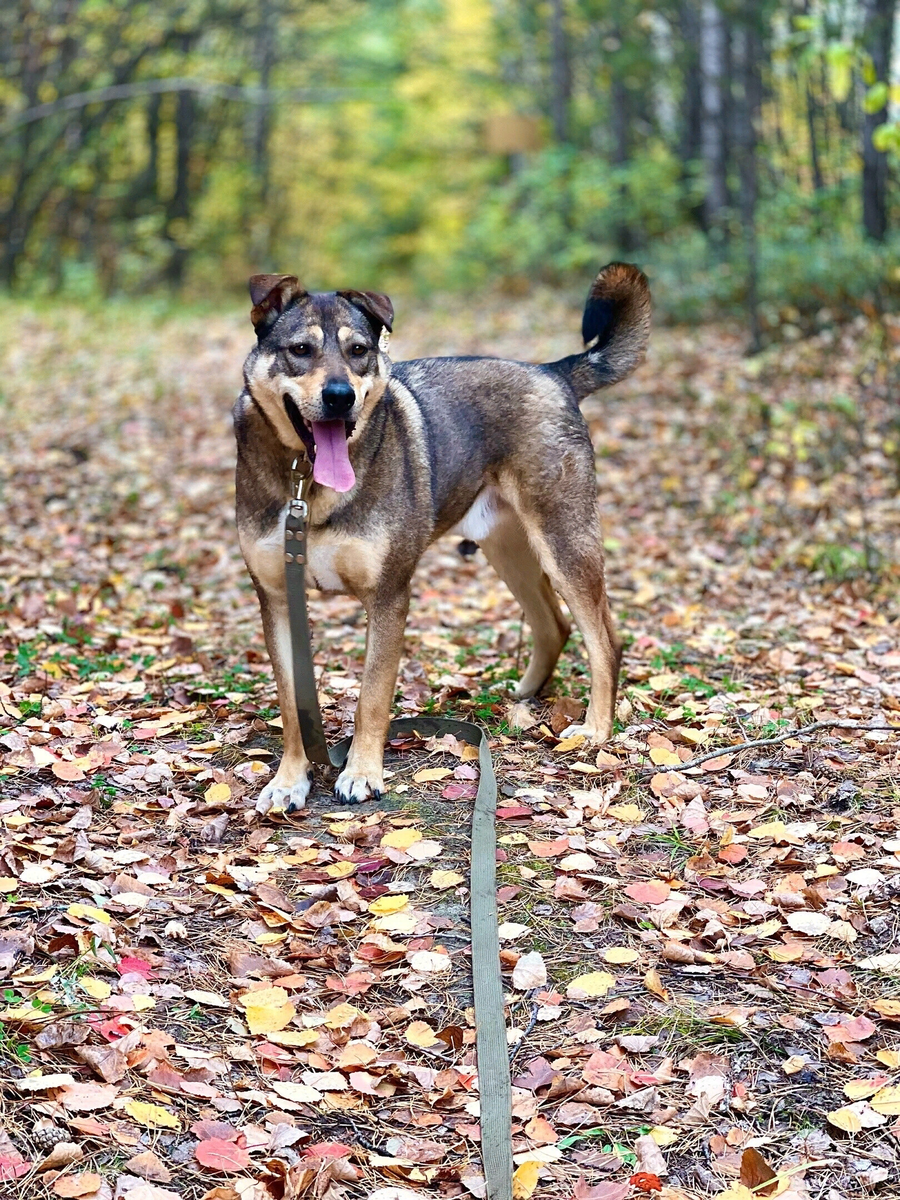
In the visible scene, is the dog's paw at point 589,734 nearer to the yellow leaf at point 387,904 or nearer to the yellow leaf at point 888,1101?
the yellow leaf at point 387,904

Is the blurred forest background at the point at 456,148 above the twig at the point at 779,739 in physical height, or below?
above

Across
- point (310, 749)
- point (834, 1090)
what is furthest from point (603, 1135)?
point (310, 749)

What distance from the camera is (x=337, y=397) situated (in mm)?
4379

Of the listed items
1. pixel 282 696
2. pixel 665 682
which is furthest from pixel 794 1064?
pixel 665 682

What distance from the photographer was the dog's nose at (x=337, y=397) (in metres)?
4.38

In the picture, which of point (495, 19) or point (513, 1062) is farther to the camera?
point (495, 19)

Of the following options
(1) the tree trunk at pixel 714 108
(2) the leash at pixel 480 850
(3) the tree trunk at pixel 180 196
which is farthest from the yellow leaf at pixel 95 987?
(3) the tree trunk at pixel 180 196

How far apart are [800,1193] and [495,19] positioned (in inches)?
1149

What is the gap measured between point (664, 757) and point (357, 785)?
1280 mm

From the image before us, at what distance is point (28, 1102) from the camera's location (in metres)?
3.20

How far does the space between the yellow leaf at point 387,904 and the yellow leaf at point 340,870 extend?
191 millimetres

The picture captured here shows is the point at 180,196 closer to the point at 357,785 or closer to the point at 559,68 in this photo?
the point at 559,68

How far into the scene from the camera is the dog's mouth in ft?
14.8

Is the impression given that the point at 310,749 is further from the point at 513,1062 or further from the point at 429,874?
the point at 513,1062
